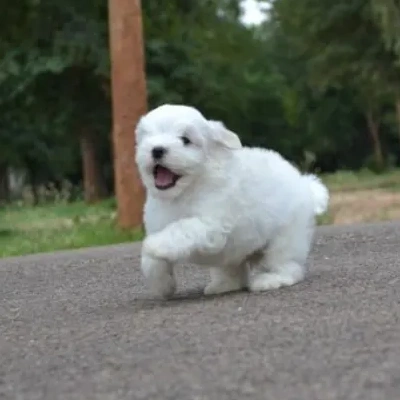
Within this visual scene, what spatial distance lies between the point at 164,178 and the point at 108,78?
2288cm

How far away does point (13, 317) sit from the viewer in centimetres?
664

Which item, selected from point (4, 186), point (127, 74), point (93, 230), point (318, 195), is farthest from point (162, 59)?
point (318, 195)

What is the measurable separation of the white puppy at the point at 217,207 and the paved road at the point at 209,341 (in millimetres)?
200

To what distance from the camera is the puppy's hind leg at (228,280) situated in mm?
6924

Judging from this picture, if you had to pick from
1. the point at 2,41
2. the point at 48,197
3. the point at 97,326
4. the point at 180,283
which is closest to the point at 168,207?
the point at 97,326

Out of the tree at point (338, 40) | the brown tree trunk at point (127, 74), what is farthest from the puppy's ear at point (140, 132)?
the tree at point (338, 40)

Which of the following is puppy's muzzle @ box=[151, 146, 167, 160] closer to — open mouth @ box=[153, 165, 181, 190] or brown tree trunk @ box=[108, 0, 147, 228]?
open mouth @ box=[153, 165, 181, 190]

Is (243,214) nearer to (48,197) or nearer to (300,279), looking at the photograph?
(300,279)

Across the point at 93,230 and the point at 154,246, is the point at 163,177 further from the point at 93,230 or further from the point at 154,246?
the point at 93,230

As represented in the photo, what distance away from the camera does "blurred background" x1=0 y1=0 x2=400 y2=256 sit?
22.3 meters

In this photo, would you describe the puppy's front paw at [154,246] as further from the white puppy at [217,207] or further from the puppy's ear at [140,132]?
the puppy's ear at [140,132]

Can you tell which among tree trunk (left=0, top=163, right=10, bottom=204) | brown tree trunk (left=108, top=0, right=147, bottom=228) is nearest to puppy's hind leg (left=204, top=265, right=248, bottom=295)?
brown tree trunk (left=108, top=0, right=147, bottom=228)

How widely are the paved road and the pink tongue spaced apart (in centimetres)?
64

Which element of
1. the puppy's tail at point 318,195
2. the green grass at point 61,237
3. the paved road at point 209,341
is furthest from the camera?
the green grass at point 61,237
